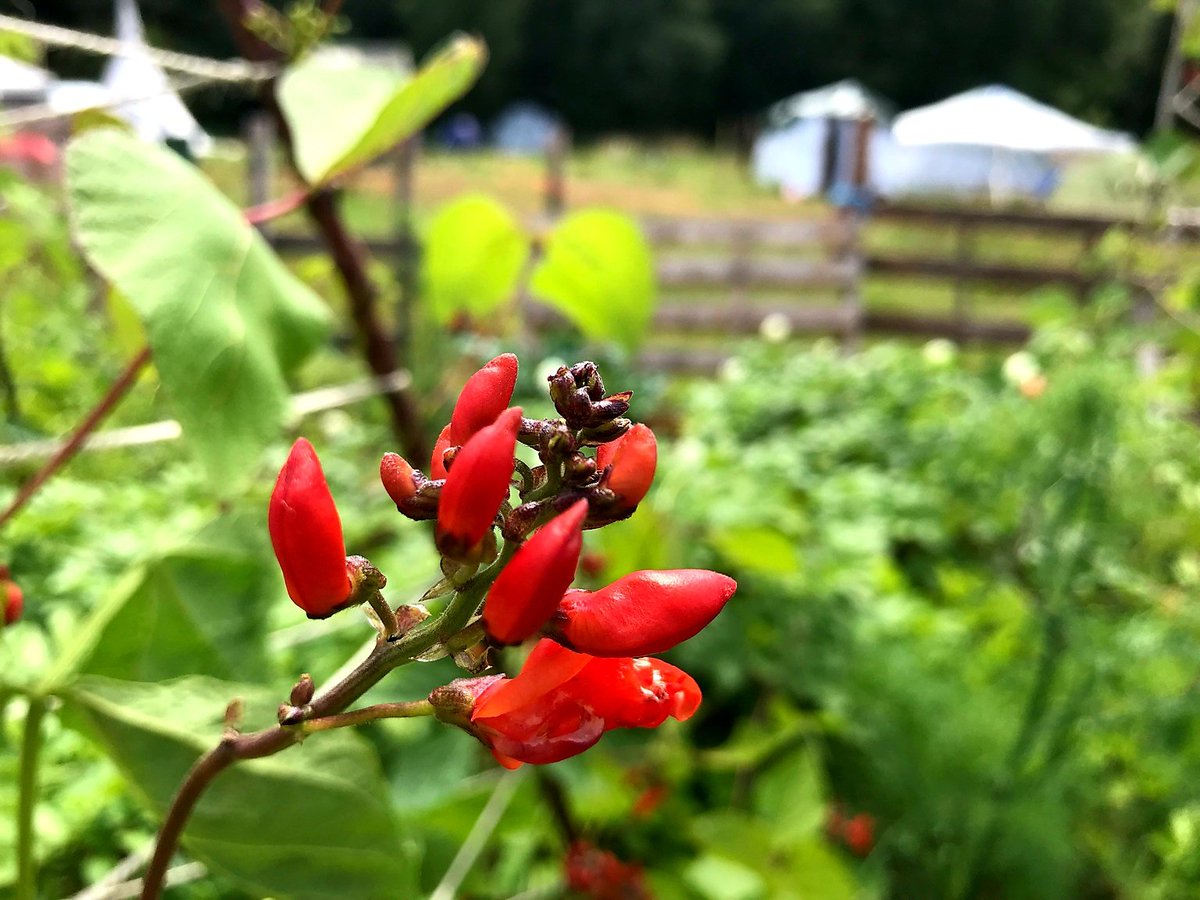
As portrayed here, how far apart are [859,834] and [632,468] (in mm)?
1501

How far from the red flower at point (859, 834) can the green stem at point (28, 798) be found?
1420 millimetres

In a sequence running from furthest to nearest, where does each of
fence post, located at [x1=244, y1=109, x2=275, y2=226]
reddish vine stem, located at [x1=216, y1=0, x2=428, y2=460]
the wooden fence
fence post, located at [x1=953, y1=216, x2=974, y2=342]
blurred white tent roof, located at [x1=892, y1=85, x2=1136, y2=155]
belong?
A: blurred white tent roof, located at [x1=892, y1=85, x2=1136, y2=155], fence post, located at [x1=953, y1=216, x2=974, y2=342], the wooden fence, fence post, located at [x1=244, y1=109, x2=275, y2=226], reddish vine stem, located at [x1=216, y1=0, x2=428, y2=460]

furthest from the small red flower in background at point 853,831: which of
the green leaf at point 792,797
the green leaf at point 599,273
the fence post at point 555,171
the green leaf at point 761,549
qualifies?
the fence post at point 555,171

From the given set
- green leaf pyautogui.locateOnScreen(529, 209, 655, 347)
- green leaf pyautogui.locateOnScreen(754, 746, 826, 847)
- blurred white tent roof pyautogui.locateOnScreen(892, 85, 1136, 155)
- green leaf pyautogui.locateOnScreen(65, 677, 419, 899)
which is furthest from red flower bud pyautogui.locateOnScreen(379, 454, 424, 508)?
blurred white tent roof pyautogui.locateOnScreen(892, 85, 1136, 155)

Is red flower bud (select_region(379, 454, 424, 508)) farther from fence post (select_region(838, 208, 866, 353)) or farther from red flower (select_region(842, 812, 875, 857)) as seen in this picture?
fence post (select_region(838, 208, 866, 353))

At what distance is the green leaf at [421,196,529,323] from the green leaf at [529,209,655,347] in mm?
52

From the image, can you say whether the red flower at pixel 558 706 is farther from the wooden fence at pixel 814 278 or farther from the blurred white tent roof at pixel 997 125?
the blurred white tent roof at pixel 997 125

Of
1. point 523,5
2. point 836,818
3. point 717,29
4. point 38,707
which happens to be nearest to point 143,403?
point 38,707

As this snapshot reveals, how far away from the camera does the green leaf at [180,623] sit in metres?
0.67

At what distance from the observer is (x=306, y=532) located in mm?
369

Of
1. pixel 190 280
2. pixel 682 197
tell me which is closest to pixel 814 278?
pixel 190 280

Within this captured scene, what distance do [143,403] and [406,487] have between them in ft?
3.73

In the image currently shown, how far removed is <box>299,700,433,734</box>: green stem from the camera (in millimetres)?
356

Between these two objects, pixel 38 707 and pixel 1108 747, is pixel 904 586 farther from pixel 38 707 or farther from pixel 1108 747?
pixel 38 707
